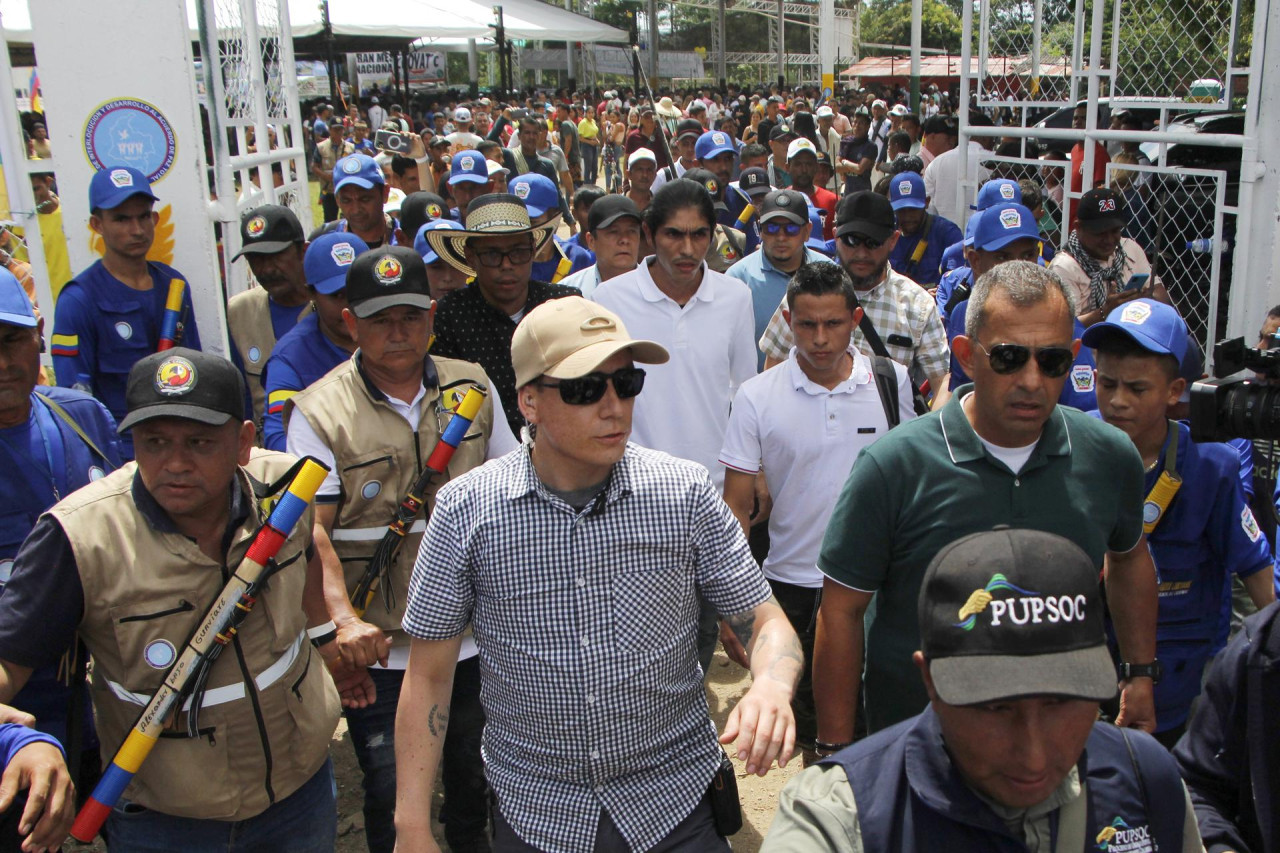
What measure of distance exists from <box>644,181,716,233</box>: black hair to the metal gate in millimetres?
2214

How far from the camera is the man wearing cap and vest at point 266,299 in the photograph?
16.4ft

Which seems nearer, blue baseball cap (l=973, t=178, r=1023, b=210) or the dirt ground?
the dirt ground

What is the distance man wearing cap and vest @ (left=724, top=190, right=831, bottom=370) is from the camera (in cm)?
552

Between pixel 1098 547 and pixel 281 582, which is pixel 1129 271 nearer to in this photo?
pixel 1098 547

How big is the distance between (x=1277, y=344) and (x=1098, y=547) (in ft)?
2.15

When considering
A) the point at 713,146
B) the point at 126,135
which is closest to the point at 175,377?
the point at 126,135

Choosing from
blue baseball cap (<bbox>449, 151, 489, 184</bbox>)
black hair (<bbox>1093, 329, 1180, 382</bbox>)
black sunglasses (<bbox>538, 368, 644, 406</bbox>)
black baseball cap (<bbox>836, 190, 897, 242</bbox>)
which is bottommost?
black hair (<bbox>1093, 329, 1180, 382</bbox>)

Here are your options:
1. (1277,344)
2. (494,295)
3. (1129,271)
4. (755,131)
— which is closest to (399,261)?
(494,295)

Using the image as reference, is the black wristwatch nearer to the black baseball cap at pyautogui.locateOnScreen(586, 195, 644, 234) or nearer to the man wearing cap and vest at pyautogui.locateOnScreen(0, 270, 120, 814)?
the man wearing cap and vest at pyautogui.locateOnScreen(0, 270, 120, 814)

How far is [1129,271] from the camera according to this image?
591 centimetres

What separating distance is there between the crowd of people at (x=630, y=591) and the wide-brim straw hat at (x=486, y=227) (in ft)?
1.85

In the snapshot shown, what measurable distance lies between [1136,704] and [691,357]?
85.5 inches

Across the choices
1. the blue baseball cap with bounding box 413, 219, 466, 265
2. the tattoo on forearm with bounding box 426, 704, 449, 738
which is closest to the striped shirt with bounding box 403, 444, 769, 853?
the tattoo on forearm with bounding box 426, 704, 449, 738

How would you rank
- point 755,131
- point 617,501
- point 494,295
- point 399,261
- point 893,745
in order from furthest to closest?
point 755,131, point 494,295, point 399,261, point 617,501, point 893,745
